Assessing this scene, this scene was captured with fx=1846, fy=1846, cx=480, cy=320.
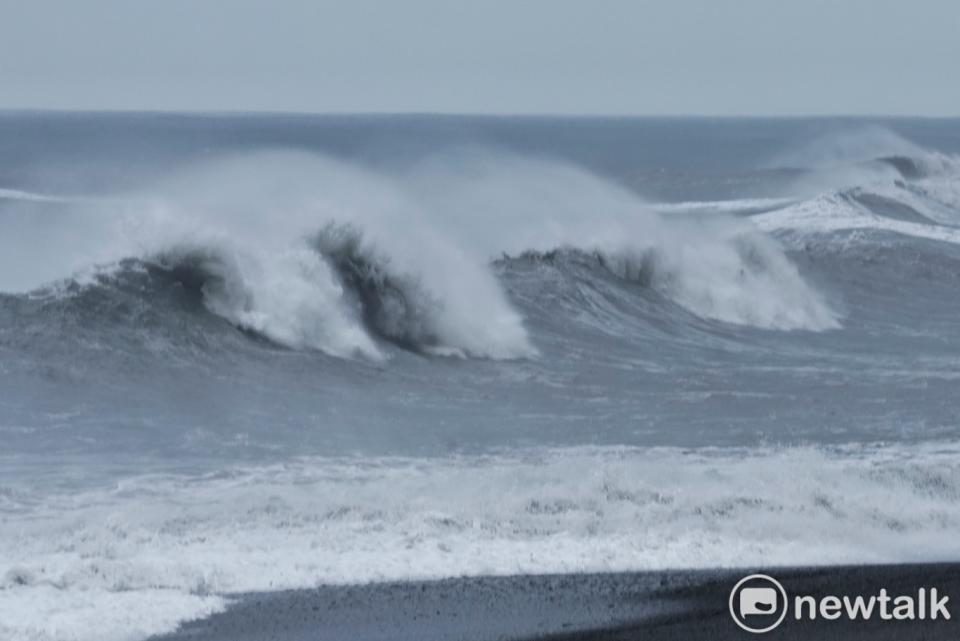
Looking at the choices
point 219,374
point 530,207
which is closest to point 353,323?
point 219,374

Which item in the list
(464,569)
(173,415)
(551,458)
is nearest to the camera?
(464,569)

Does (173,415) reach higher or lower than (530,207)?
lower

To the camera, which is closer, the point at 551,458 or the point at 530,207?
the point at 551,458

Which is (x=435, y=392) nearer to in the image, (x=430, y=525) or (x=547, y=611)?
(x=430, y=525)

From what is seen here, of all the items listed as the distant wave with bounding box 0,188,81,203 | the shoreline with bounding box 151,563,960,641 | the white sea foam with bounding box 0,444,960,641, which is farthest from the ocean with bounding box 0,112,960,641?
the distant wave with bounding box 0,188,81,203

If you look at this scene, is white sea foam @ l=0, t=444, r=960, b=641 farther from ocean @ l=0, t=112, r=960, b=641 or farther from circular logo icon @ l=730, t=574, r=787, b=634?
circular logo icon @ l=730, t=574, r=787, b=634

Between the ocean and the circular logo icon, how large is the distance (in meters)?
0.35

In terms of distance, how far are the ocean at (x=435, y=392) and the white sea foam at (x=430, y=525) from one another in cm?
2

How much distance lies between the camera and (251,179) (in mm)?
20062

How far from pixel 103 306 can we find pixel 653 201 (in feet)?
88.8

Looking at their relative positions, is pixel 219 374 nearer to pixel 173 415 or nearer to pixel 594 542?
pixel 173 415

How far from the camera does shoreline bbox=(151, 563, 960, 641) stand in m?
8.09

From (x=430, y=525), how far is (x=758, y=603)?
191cm

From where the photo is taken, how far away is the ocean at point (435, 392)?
938 cm
